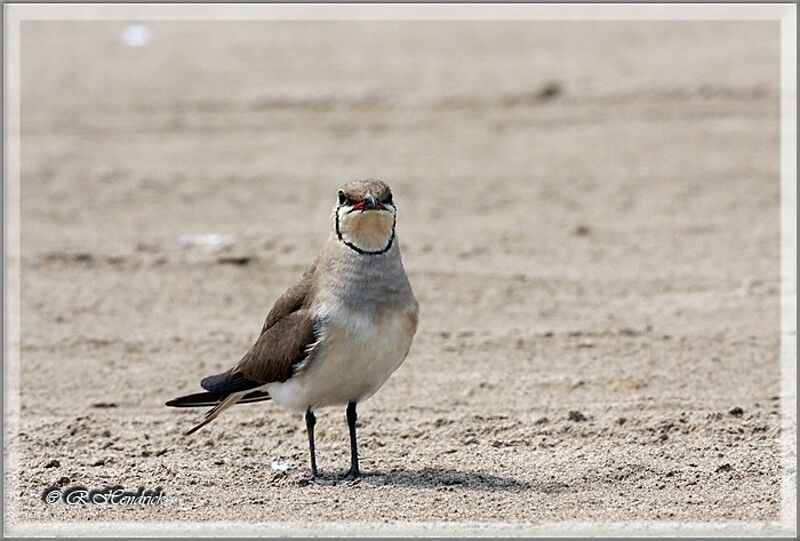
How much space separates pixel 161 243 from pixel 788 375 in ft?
16.2

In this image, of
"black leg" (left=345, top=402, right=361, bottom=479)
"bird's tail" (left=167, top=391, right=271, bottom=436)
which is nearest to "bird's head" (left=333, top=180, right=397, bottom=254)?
"black leg" (left=345, top=402, right=361, bottom=479)

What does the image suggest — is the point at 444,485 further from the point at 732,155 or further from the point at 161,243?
the point at 732,155

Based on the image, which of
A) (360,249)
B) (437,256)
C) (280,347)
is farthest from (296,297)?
(437,256)

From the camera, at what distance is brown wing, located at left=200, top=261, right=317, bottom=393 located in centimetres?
640

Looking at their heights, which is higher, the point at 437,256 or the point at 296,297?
the point at 296,297

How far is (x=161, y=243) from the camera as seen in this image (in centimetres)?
1106

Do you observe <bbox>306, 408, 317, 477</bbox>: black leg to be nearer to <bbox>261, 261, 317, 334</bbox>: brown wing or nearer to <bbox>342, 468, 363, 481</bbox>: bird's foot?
<bbox>342, 468, 363, 481</bbox>: bird's foot

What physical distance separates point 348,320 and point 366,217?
0.46m

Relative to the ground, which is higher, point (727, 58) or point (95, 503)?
point (727, 58)

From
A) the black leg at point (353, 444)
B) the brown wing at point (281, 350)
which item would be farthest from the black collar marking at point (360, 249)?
the black leg at point (353, 444)

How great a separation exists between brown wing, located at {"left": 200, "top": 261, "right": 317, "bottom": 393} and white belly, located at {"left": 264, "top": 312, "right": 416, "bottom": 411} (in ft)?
0.26

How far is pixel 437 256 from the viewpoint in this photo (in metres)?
10.6

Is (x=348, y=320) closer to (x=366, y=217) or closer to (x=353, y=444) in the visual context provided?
(x=366, y=217)

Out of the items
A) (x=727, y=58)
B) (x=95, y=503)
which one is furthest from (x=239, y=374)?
(x=727, y=58)
